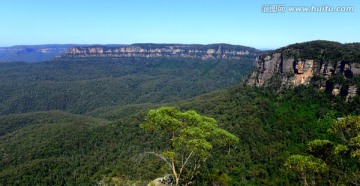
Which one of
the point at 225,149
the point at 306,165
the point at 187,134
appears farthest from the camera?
the point at 225,149

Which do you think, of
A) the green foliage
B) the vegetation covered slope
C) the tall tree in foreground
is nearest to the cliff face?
the vegetation covered slope

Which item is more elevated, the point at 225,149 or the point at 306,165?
the point at 306,165

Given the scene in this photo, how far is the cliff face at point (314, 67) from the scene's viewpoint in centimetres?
8694

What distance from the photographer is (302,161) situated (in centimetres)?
2467

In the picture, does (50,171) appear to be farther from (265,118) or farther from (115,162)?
(265,118)

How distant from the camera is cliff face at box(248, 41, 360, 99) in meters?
86.9

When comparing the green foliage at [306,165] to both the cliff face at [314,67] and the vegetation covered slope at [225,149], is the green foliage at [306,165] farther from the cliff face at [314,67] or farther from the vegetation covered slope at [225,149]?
the cliff face at [314,67]

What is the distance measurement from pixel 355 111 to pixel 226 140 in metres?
68.6

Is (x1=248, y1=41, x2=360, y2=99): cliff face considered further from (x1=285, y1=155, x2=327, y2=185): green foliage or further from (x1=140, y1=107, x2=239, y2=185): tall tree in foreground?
(x1=140, y1=107, x2=239, y2=185): tall tree in foreground

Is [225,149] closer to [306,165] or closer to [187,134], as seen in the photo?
[306,165]

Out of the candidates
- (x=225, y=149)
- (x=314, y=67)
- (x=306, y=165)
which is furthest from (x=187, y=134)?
(x=314, y=67)

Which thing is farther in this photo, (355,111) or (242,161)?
(355,111)

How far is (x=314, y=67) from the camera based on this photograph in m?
97.9

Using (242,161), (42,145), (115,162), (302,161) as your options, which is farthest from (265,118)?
(42,145)
